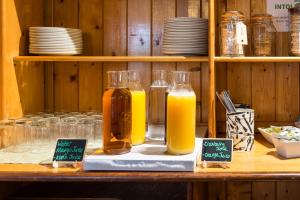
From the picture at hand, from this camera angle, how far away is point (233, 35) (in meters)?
1.79

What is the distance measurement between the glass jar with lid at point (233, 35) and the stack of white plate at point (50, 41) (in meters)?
0.68

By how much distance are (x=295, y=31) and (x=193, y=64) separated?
0.52 m

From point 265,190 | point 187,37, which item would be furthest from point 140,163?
point 265,190

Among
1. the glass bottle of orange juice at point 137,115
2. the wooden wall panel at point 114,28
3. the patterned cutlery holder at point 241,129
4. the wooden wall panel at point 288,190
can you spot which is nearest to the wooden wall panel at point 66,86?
the wooden wall panel at point 114,28

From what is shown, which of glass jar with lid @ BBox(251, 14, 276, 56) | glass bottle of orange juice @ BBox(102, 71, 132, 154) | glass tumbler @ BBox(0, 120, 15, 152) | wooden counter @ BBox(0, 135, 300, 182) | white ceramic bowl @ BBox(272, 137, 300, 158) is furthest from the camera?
glass jar with lid @ BBox(251, 14, 276, 56)

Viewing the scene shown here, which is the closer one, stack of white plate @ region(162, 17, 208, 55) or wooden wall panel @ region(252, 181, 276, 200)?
stack of white plate @ region(162, 17, 208, 55)

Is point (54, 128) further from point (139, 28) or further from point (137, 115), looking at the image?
point (139, 28)

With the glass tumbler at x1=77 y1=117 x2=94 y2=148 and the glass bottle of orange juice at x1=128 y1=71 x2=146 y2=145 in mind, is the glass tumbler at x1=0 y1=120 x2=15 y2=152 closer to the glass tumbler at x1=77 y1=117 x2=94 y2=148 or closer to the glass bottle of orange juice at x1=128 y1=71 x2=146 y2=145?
the glass tumbler at x1=77 y1=117 x2=94 y2=148

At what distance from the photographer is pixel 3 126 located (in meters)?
Answer: 1.65

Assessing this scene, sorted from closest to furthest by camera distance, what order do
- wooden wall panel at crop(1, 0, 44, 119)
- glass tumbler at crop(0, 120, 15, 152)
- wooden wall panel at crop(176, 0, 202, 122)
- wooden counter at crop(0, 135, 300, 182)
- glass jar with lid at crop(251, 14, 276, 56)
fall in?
1. wooden counter at crop(0, 135, 300, 182)
2. glass tumbler at crop(0, 120, 15, 152)
3. wooden wall panel at crop(1, 0, 44, 119)
4. glass jar with lid at crop(251, 14, 276, 56)
5. wooden wall panel at crop(176, 0, 202, 122)

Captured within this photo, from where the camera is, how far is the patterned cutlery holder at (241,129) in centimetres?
167

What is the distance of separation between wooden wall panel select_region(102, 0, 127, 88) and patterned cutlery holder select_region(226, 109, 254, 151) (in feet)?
2.34

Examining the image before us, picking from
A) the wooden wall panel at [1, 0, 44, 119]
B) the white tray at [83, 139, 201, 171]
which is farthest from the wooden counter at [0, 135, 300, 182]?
the wooden wall panel at [1, 0, 44, 119]

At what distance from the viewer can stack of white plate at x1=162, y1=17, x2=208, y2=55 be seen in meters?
1.80
